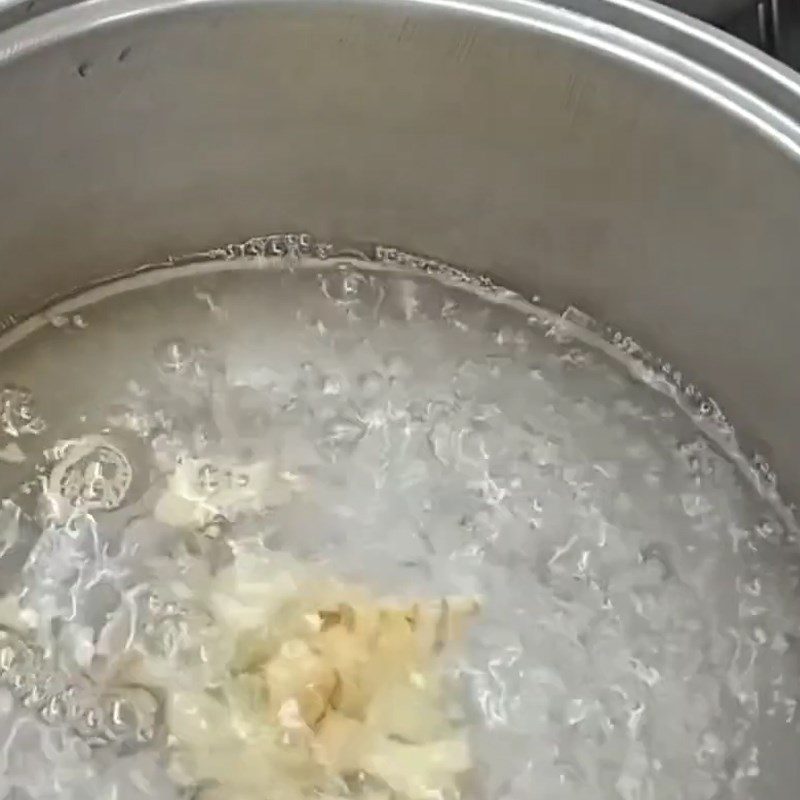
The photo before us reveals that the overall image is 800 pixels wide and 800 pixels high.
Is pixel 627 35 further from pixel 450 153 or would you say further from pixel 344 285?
pixel 344 285

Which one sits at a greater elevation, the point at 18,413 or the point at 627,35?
the point at 627,35

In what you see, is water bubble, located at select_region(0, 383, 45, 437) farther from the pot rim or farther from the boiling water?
the pot rim

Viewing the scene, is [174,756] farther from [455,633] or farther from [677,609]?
[677,609]

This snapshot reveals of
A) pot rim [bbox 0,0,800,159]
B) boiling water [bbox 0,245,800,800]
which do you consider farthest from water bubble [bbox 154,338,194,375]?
pot rim [bbox 0,0,800,159]

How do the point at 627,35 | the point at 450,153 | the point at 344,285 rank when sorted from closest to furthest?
the point at 627,35, the point at 450,153, the point at 344,285

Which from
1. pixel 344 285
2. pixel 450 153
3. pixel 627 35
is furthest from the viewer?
pixel 344 285

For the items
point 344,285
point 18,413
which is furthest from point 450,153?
point 18,413
